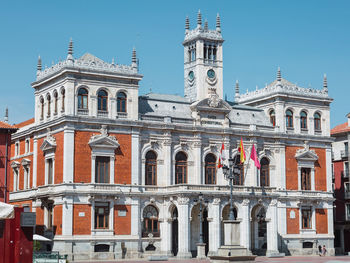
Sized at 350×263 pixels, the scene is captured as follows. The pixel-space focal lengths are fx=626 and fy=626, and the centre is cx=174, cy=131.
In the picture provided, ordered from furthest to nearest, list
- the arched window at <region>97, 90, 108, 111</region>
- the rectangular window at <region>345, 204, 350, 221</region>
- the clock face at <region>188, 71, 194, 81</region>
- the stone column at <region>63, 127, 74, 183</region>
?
the rectangular window at <region>345, 204, 350, 221</region>, the clock face at <region>188, 71, 194, 81</region>, the arched window at <region>97, 90, 108, 111</region>, the stone column at <region>63, 127, 74, 183</region>

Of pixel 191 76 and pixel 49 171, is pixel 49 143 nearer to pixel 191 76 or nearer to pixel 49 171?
pixel 49 171

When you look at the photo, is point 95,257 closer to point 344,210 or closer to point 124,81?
point 124,81

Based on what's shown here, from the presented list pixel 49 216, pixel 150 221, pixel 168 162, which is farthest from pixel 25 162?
pixel 168 162

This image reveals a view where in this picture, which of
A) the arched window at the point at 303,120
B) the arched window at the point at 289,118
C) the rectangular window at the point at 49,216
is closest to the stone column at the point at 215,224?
the rectangular window at the point at 49,216

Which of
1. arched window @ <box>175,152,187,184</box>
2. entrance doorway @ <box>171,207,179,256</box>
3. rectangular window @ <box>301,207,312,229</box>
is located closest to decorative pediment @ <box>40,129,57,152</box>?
arched window @ <box>175,152,187,184</box>

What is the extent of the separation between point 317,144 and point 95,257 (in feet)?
103

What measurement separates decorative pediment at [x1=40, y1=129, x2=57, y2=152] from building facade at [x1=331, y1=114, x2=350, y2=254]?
130ft

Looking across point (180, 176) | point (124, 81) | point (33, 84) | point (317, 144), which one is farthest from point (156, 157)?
point (317, 144)

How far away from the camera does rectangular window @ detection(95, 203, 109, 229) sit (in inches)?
2362

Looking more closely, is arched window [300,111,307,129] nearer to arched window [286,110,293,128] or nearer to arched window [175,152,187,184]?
arched window [286,110,293,128]

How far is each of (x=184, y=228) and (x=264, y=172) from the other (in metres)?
14.3

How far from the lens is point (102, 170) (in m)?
61.1

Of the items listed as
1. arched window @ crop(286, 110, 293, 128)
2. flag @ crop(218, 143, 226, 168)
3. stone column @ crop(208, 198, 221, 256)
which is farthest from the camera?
arched window @ crop(286, 110, 293, 128)

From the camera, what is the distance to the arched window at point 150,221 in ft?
207
